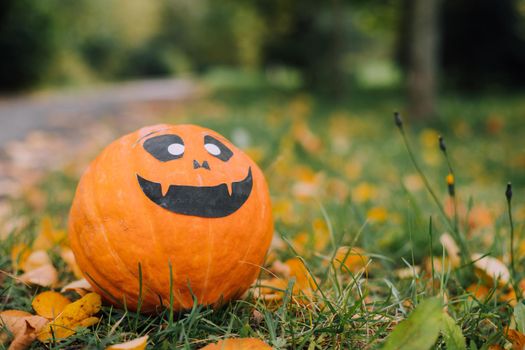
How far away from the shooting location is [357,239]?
1.96 metres

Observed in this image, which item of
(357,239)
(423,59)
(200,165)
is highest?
(200,165)

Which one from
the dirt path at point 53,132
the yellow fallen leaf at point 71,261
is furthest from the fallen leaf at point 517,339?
the dirt path at point 53,132

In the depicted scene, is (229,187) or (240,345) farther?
(229,187)

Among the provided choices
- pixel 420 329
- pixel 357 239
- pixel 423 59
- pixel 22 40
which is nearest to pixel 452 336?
pixel 420 329

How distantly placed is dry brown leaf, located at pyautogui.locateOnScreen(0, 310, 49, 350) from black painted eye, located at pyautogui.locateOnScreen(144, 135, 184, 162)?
51 centimetres

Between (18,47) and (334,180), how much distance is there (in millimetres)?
12557

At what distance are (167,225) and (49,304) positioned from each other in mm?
422

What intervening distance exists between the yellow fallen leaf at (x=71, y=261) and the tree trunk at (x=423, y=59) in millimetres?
6010

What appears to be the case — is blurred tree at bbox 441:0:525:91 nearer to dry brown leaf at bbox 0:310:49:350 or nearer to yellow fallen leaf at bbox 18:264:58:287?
yellow fallen leaf at bbox 18:264:58:287

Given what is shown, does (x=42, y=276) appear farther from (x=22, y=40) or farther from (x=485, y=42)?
(x=485, y=42)

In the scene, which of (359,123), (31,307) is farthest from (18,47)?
(31,307)

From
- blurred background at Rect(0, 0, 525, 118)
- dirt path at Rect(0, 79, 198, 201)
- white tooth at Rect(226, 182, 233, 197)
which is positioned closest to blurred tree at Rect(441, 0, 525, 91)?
blurred background at Rect(0, 0, 525, 118)

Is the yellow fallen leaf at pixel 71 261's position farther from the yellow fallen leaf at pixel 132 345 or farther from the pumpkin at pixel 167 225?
the yellow fallen leaf at pixel 132 345

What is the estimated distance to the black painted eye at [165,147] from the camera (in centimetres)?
128
